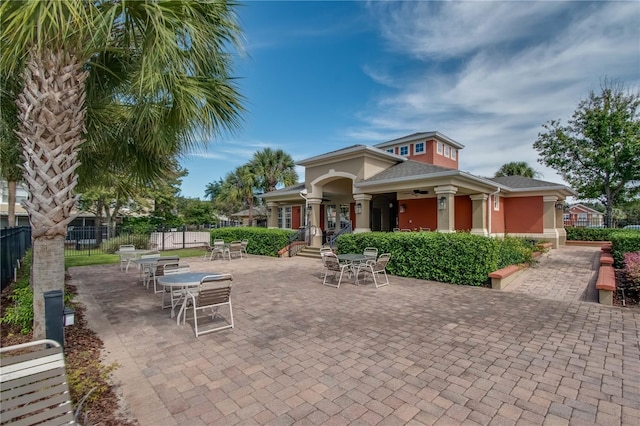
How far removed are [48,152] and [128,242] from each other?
53.8 feet

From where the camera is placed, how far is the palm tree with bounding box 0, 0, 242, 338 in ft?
11.7

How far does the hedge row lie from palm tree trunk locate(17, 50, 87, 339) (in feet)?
28.7

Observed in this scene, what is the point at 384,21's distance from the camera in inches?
430

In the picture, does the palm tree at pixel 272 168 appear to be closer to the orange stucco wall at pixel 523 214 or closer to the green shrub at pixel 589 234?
the orange stucco wall at pixel 523 214

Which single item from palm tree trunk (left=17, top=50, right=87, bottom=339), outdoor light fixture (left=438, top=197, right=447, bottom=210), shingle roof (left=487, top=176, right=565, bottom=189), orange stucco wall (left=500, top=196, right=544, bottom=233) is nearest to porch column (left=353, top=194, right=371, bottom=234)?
outdoor light fixture (left=438, top=197, right=447, bottom=210)

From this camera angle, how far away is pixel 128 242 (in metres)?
18.2

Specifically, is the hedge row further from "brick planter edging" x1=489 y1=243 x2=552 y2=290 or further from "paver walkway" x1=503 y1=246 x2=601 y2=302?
"paver walkway" x1=503 y1=246 x2=601 y2=302

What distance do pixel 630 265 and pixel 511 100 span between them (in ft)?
34.7

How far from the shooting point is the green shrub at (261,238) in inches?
653

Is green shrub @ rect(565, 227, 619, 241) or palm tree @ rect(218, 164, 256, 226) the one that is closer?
green shrub @ rect(565, 227, 619, 241)

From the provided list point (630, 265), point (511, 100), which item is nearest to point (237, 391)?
point (630, 265)

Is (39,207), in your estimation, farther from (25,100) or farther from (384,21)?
(384,21)

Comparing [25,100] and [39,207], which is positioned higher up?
[25,100]

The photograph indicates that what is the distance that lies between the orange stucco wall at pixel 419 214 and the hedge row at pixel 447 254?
19.7 feet
